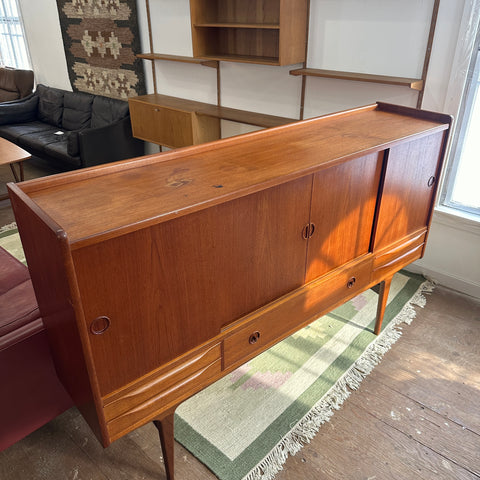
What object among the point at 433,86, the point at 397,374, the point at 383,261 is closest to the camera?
the point at 383,261

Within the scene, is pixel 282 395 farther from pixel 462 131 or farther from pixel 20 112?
pixel 20 112

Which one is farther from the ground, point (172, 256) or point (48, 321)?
point (172, 256)

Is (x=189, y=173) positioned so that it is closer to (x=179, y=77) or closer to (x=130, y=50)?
(x=179, y=77)

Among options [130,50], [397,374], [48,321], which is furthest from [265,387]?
[130,50]

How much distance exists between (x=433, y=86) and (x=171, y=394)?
6.71 feet

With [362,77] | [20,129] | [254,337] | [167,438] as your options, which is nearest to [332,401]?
[254,337]

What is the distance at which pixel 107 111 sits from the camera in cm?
416

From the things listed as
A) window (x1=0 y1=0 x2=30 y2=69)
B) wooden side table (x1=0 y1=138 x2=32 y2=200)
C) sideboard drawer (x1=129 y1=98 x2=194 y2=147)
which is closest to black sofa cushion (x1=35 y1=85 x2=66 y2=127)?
window (x1=0 y1=0 x2=30 y2=69)

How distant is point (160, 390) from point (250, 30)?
254 centimetres

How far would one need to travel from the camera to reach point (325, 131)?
1.66m

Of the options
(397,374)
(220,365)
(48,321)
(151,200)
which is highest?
(151,200)

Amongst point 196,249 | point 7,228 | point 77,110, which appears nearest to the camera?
point 196,249

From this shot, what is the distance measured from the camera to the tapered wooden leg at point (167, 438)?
1.32m

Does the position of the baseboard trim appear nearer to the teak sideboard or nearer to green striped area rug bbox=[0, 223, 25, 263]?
the teak sideboard
